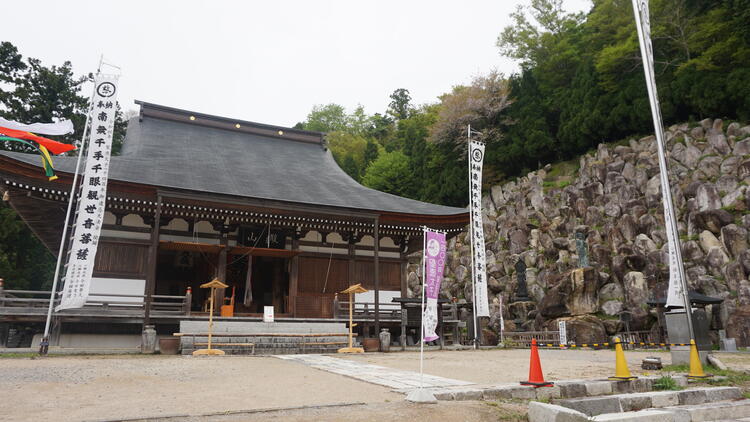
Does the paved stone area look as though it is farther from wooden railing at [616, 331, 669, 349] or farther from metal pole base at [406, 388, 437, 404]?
wooden railing at [616, 331, 669, 349]

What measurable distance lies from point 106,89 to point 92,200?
10.0 feet

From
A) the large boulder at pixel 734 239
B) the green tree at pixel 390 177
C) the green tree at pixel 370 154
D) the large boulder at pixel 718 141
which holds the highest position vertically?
the green tree at pixel 370 154

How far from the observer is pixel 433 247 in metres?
6.61

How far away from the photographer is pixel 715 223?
1984cm

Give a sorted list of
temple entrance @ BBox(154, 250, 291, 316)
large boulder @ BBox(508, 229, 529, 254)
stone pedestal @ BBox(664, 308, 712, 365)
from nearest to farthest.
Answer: stone pedestal @ BBox(664, 308, 712, 365), temple entrance @ BBox(154, 250, 291, 316), large boulder @ BBox(508, 229, 529, 254)

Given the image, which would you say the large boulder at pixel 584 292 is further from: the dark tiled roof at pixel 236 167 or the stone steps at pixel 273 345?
the stone steps at pixel 273 345

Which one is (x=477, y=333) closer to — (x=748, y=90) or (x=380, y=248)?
(x=380, y=248)

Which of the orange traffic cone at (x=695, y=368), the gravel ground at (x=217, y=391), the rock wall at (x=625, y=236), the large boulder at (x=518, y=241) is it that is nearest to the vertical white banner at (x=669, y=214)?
the orange traffic cone at (x=695, y=368)

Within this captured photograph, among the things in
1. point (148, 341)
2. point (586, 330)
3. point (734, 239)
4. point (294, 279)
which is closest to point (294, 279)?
point (294, 279)

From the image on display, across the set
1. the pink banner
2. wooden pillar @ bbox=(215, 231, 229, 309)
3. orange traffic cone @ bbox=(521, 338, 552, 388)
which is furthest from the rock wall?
the pink banner

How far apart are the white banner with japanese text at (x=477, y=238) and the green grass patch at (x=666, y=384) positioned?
7859mm

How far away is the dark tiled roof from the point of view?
1445 cm

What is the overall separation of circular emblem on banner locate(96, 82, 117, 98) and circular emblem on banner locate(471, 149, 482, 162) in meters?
11.4

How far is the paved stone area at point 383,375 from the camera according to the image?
630cm
